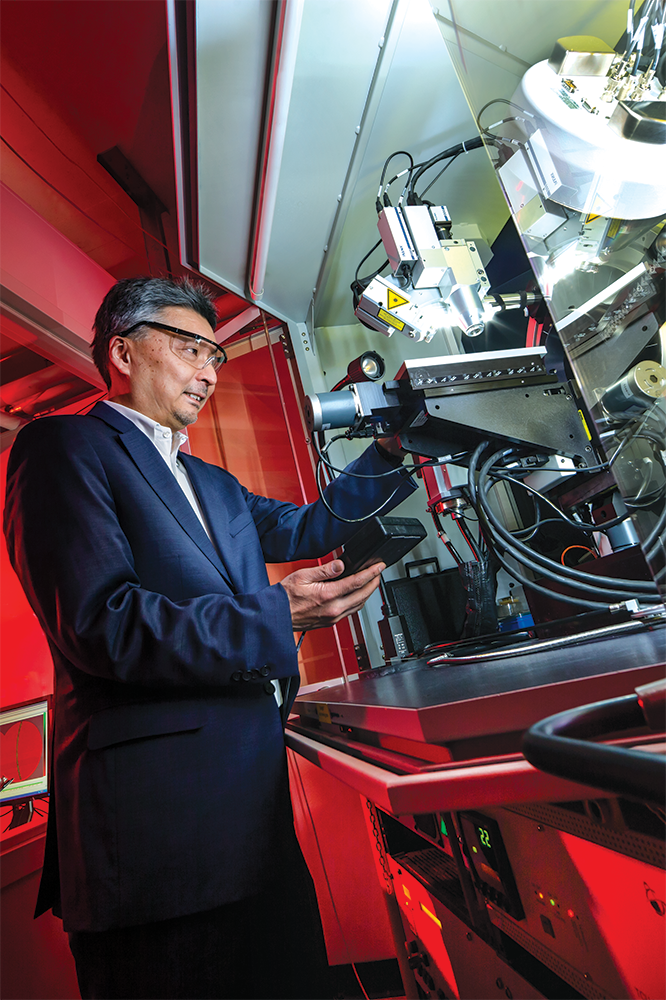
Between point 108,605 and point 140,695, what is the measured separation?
0.15m

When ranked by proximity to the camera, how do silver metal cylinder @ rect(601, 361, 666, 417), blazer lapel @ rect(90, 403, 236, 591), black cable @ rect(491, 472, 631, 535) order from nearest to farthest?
silver metal cylinder @ rect(601, 361, 666, 417) < black cable @ rect(491, 472, 631, 535) < blazer lapel @ rect(90, 403, 236, 591)

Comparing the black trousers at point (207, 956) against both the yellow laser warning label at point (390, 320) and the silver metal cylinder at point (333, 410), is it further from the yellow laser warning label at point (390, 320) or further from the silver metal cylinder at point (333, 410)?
the yellow laser warning label at point (390, 320)

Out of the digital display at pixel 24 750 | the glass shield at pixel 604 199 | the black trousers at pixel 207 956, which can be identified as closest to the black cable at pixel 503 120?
the glass shield at pixel 604 199

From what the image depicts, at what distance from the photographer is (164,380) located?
124 cm

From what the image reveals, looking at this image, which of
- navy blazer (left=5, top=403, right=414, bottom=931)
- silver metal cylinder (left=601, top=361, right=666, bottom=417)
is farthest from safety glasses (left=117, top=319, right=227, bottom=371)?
silver metal cylinder (left=601, top=361, right=666, bottom=417)

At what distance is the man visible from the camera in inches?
30.4

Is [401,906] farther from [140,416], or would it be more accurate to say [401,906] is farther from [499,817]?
[140,416]

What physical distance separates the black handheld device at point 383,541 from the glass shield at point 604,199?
57 cm

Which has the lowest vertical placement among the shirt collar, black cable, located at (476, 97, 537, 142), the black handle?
the black handle

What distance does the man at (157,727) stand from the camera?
2.53ft

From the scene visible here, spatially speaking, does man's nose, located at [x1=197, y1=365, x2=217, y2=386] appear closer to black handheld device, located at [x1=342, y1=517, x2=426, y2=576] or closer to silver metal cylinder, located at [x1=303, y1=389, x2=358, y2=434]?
silver metal cylinder, located at [x1=303, y1=389, x2=358, y2=434]

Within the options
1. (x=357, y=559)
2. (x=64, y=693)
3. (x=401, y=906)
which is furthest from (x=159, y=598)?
(x=401, y=906)

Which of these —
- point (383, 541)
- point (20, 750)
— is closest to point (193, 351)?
point (383, 541)

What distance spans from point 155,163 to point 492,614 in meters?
2.10
